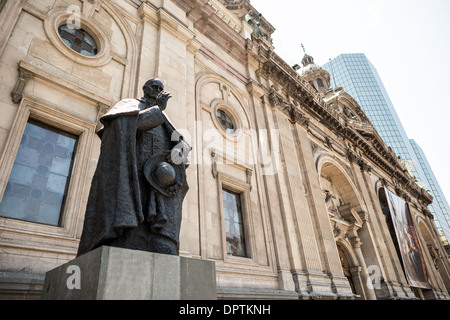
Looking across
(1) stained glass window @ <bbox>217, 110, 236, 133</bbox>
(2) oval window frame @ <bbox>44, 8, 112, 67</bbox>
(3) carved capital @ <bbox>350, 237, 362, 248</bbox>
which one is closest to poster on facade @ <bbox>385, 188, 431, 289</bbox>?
(3) carved capital @ <bbox>350, 237, 362, 248</bbox>

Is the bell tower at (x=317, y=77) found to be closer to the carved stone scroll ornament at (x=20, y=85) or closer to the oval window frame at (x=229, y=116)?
the oval window frame at (x=229, y=116)

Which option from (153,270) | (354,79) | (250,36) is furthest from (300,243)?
(354,79)

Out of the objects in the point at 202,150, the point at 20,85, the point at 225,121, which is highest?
the point at 225,121

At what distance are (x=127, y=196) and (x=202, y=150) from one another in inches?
231

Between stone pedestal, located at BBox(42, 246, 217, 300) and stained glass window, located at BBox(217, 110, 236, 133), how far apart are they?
7740mm

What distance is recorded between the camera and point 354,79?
8181 cm

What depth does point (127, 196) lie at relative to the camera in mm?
2551

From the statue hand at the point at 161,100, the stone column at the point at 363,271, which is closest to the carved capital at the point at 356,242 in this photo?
the stone column at the point at 363,271

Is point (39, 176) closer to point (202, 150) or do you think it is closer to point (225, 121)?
point (202, 150)

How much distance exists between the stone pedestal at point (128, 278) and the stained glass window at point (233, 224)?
549cm

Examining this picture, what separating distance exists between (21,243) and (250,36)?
13.4 m

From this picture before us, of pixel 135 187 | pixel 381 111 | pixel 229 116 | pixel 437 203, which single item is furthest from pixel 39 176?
pixel 437 203

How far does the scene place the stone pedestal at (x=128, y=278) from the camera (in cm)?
201

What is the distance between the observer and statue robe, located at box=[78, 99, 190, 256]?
97.3 inches
